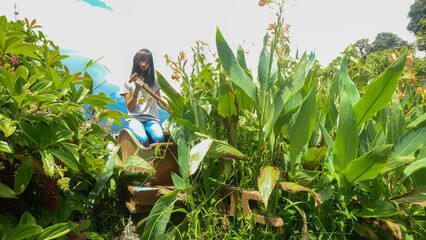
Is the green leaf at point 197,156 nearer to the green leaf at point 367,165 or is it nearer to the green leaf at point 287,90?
the green leaf at point 287,90

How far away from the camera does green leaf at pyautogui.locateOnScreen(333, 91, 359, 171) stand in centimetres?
124

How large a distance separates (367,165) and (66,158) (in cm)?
101

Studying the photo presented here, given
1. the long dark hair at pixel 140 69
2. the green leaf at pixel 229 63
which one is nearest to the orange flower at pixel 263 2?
the green leaf at pixel 229 63

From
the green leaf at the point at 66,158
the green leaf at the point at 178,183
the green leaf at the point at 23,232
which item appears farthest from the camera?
the green leaf at the point at 178,183

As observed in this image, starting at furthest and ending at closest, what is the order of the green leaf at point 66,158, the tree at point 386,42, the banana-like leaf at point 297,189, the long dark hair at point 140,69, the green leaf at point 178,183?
the tree at point 386,42 < the long dark hair at point 140,69 < the green leaf at point 178,183 < the banana-like leaf at point 297,189 < the green leaf at point 66,158

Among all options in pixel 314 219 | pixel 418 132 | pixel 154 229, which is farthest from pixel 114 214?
pixel 418 132

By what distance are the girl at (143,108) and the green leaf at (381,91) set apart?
1940mm

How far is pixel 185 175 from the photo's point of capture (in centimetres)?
143

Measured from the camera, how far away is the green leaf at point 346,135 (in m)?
1.24

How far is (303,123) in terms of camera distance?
1255 mm

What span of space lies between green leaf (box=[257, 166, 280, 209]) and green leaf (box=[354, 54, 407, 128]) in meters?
0.43

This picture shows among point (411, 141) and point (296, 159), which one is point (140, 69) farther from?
point (411, 141)

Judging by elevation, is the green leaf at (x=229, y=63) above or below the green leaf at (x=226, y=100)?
above

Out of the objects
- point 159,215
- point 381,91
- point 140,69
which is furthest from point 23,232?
point 140,69
